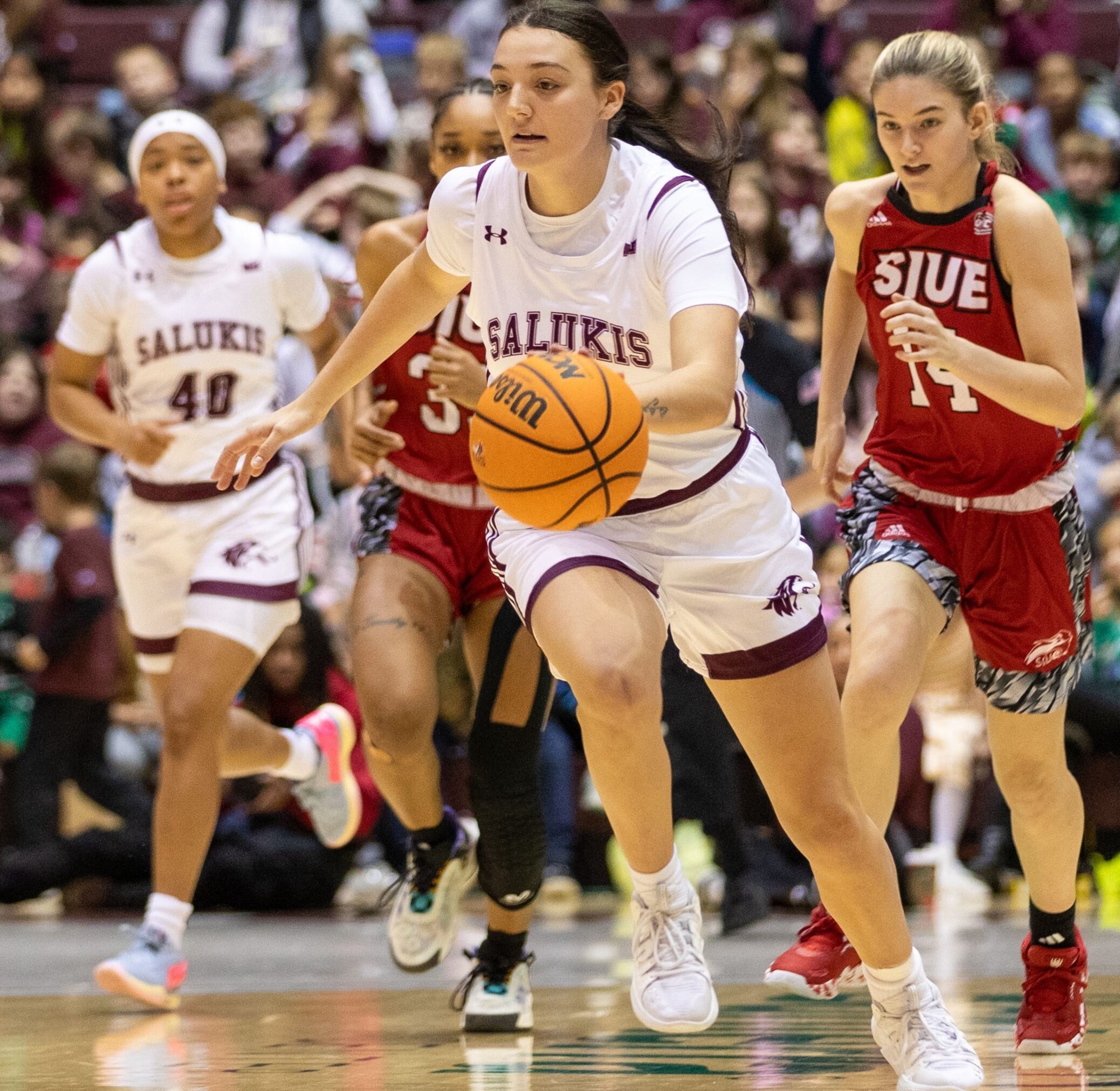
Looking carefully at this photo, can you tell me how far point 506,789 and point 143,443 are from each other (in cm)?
167

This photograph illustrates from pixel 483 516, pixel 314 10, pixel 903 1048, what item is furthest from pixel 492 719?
pixel 314 10

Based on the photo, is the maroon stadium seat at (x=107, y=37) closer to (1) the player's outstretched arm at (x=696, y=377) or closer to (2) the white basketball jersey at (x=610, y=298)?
(2) the white basketball jersey at (x=610, y=298)

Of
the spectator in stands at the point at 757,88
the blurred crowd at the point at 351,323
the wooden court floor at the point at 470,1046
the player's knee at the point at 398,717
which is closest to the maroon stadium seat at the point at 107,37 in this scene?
the blurred crowd at the point at 351,323

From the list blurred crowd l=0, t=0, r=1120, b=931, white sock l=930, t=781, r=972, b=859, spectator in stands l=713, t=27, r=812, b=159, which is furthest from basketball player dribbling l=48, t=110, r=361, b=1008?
spectator in stands l=713, t=27, r=812, b=159

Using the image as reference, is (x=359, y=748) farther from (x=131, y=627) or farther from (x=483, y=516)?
(x=483, y=516)

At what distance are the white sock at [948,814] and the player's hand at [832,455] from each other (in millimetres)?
3797

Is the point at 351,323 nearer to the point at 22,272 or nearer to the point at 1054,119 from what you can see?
the point at 22,272

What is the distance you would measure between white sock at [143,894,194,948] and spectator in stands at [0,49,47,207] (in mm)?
8302

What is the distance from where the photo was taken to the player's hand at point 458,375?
470cm

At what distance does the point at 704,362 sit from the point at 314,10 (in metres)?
10.8

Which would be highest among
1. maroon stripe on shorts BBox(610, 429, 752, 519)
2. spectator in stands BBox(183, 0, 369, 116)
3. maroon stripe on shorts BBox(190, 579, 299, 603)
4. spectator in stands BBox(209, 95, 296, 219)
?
spectator in stands BBox(183, 0, 369, 116)

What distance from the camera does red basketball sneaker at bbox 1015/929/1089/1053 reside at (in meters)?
4.27

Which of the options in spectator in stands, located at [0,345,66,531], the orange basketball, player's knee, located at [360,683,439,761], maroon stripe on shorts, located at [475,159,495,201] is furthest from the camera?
spectator in stands, located at [0,345,66,531]

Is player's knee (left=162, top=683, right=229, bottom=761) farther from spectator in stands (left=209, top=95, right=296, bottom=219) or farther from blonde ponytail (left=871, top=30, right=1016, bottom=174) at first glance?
spectator in stands (left=209, top=95, right=296, bottom=219)
